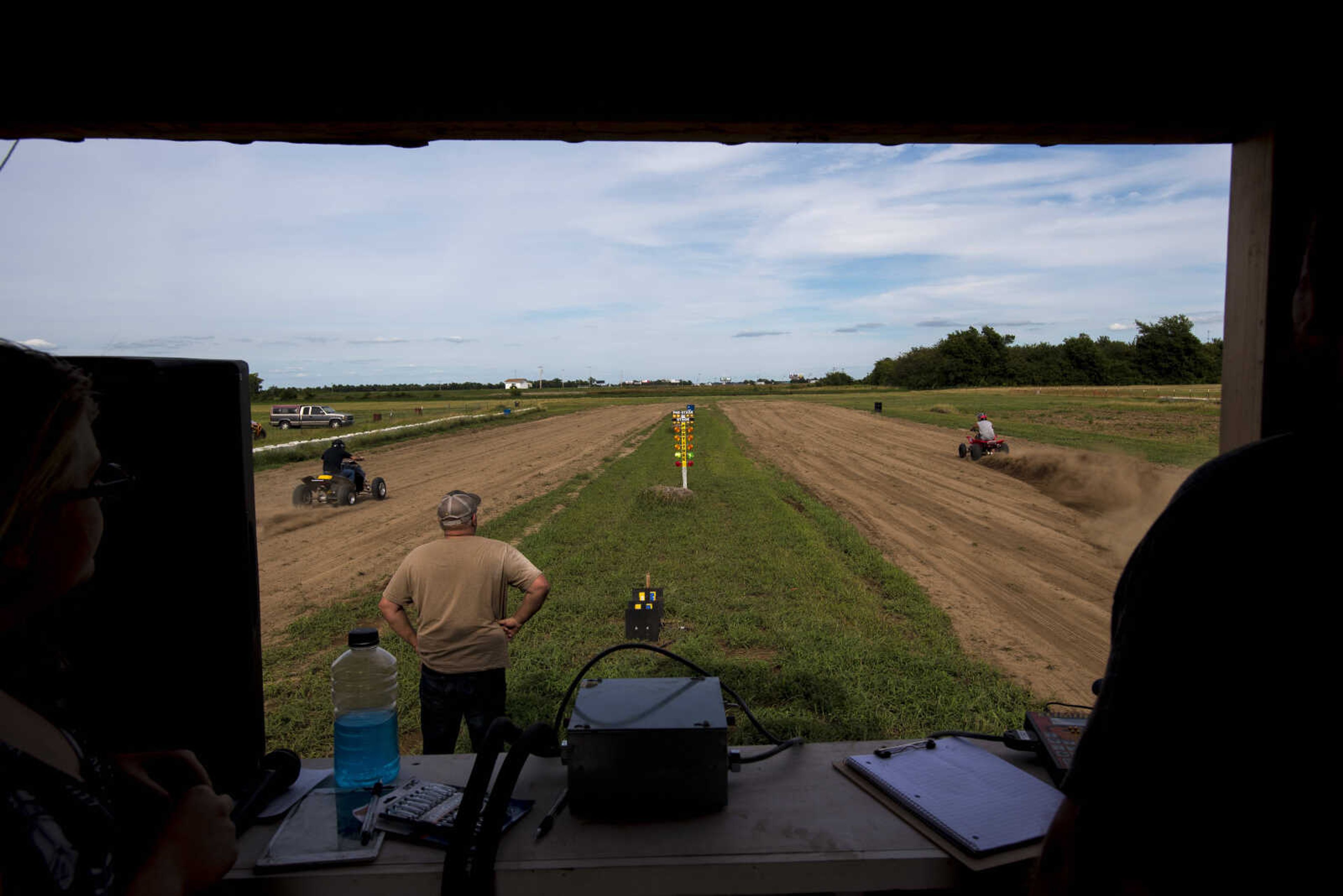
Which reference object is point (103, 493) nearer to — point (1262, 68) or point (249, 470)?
point (249, 470)

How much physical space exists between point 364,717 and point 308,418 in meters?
56.5

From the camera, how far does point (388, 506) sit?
683 inches

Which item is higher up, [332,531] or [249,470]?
[249,470]

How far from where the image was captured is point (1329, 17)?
1.98 metres

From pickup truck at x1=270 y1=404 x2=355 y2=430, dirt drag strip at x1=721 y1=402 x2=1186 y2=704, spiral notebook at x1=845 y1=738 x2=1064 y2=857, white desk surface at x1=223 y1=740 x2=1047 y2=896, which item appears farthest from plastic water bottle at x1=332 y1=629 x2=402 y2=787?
pickup truck at x1=270 y1=404 x2=355 y2=430

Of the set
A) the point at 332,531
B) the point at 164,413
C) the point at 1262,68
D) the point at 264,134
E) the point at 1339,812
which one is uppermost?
the point at 1262,68

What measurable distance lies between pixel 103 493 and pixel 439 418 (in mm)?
53725

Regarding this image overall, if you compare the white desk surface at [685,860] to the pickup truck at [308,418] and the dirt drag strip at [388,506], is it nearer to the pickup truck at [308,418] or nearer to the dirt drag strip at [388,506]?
the dirt drag strip at [388,506]

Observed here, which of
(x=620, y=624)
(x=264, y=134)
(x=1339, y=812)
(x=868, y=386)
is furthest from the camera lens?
(x=868, y=386)

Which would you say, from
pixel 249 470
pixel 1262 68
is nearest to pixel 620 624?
pixel 249 470

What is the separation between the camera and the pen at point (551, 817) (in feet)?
6.06

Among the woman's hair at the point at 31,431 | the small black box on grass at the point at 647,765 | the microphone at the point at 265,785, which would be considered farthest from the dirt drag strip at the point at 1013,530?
the woman's hair at the point at 31,431

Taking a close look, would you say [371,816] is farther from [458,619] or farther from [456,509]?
[456,509]

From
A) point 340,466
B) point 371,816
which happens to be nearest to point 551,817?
point 371,816
